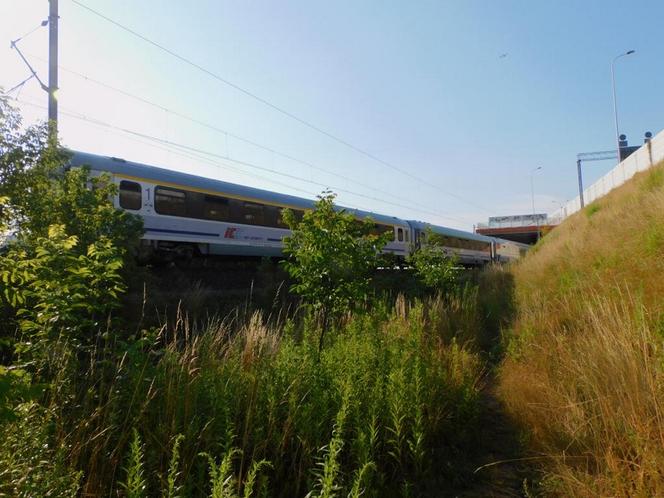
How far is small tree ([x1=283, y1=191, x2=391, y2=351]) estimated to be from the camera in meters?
5.26

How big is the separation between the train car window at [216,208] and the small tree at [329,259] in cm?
801

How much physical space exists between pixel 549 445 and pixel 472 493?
71 centimetres

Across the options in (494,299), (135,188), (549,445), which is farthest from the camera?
(135,188)

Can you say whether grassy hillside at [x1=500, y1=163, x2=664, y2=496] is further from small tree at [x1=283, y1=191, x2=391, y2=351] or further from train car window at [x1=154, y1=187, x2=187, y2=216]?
train car window at [x1=154, y1=187, x2=187, y2=216]

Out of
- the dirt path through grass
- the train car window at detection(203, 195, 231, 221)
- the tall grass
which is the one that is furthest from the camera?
the train car window at detection(203, 195, 231, 221)

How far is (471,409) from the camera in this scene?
12.3ft

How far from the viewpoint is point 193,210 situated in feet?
41.0

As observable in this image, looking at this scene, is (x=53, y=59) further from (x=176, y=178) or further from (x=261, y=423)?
(x=261, y=423)

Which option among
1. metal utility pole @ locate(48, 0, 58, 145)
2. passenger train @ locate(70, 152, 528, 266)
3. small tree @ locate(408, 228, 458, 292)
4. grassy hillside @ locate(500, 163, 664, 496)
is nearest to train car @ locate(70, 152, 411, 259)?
passenger train @ locate(70, 152, 528, 266)

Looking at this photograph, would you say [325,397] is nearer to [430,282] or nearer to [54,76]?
[430,282]

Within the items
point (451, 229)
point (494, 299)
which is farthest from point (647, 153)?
point (494, 299)

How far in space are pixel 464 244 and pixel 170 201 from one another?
76.8 ft

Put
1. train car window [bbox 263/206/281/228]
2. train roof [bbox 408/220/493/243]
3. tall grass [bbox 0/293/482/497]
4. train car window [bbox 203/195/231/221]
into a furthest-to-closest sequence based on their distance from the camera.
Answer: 1. train roof [bbox 408/220/493/243]
2. train car window [bbox 263/206/281/228]
3. train car window [bbox 203/195/231/221]
4. tall grass [bbox 0/293/482/497]

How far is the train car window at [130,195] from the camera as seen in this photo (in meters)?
10.7
